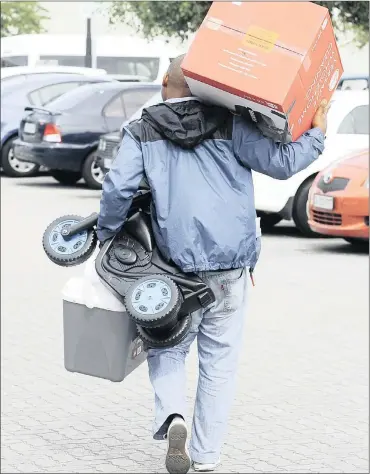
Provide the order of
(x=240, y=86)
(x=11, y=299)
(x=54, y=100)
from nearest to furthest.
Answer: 1. (x=240, y=86)
2. (x=11, y=299)
3. (x=54, y=100)

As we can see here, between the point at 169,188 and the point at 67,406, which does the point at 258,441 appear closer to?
the point at 67,406

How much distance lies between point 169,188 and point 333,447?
1532 millimetres

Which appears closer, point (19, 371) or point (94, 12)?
point (19, 371)

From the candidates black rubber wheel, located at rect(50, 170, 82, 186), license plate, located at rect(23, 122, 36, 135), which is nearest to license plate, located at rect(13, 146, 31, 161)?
license plate, located at rect(23, 122, 36, 135)

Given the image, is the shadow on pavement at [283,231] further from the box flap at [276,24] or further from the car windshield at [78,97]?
the box flap at [276,24]

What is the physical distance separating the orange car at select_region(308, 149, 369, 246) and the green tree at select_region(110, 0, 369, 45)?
376 inches

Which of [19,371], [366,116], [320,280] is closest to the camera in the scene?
[19,371]

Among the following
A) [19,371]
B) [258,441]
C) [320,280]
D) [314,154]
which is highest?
[314,154]

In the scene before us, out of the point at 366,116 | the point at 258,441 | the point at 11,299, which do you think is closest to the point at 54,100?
the point at 366,116

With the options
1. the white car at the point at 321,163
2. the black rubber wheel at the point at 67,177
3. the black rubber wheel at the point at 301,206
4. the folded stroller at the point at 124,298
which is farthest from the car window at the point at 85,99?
the folded stroller at the point at 124,298

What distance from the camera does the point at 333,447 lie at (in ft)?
18.5

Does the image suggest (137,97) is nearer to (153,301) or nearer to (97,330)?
(97,330)

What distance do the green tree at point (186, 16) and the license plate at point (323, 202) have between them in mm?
9646

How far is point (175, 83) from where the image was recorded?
15.9 ft
